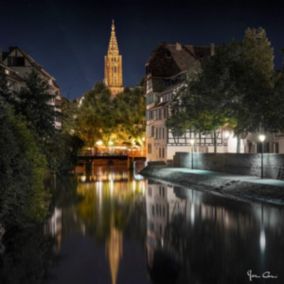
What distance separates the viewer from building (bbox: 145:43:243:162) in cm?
6631

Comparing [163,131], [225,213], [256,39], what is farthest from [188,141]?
[225,213]

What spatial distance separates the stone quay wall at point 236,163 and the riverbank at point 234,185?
3.83ft

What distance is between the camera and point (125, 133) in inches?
3647

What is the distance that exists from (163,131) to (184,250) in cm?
5009

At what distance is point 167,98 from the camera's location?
69000 millimetres

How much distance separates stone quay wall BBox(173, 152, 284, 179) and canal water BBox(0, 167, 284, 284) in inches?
281

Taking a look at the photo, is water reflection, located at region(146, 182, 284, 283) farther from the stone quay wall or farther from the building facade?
the building facade

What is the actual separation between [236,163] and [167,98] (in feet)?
82.2

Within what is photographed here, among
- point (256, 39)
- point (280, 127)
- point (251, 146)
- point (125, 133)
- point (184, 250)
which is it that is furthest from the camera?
point (125, 133)

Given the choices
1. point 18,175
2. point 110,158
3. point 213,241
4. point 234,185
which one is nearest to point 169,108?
point 110,158

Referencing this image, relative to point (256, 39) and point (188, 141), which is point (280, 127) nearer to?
point (256, 39)

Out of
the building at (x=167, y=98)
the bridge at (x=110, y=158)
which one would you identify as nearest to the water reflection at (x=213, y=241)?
the building at (x=167, y=98)

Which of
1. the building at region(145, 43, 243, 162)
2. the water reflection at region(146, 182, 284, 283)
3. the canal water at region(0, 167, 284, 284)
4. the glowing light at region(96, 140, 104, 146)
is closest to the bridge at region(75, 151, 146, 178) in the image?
the glowing light at region(96, 140, 104, 146)
